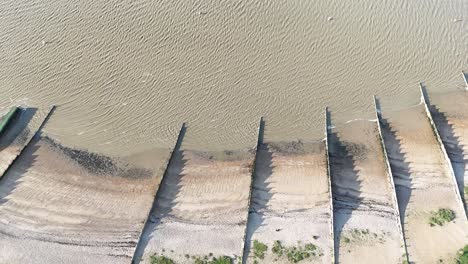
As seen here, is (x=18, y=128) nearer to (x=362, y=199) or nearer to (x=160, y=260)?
(x=160, y=260)

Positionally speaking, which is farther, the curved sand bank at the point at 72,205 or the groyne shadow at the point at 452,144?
the groyne shadow at the point at 452,144

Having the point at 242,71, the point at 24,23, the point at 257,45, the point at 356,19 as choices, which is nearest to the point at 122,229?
the point at 242,71

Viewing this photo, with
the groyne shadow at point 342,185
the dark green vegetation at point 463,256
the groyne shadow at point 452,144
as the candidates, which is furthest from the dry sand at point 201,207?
the groyne shadow at point 452,144

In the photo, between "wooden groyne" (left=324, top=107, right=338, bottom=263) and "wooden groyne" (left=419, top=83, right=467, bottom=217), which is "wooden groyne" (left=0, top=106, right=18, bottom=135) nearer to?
"wooden groyne" (left=324, top=107, right=338, bottom=263)

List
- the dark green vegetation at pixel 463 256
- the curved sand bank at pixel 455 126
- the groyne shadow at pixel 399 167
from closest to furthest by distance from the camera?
the dark green vegetation at pixel 463 256 → the groyne shadow at pixel 399 167 → the curved sand bank at pixel 455 126

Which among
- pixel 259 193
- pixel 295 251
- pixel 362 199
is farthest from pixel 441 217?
pixel 259 193

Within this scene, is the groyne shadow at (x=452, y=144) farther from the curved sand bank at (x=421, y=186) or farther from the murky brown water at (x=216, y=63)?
the murky brown water at (x=216, y=63)

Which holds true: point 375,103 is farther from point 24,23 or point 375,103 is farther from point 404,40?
point 24,23
